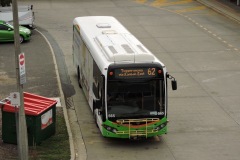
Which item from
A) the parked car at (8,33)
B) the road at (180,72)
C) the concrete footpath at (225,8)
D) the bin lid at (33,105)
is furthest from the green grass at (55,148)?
the concrete footpath at (225,8)

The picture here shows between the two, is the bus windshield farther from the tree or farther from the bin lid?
the tree

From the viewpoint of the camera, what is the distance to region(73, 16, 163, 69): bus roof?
19047mm

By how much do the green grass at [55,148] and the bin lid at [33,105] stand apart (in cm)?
111

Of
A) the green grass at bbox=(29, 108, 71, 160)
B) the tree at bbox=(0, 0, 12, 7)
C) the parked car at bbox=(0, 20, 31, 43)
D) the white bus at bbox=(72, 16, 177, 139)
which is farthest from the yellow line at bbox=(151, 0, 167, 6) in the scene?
the white bus at bbox=(72, 16, 177, 139)

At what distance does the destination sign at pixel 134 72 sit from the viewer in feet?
61.5

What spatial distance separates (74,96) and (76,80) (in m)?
2.40

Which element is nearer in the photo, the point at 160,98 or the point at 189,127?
the point at 160,98

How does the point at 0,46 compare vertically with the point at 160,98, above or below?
below

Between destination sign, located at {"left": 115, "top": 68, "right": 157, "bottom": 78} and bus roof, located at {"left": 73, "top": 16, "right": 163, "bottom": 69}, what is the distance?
13.3 inches

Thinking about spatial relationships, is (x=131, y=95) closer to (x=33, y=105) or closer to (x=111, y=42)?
(x=111, y=42)

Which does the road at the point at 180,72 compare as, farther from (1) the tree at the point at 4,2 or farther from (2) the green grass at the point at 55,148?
(1) the tree at the point at 4,2

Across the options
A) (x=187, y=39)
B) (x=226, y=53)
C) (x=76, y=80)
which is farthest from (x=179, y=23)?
(x=76, y=80)

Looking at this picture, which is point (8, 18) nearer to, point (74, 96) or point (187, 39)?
point (187, 39)

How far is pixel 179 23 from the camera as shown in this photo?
40.0 meters
